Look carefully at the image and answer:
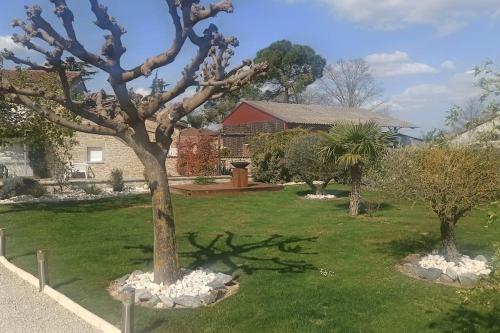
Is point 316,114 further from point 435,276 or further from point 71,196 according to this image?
point 435,276

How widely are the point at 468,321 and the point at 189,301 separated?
3564mm

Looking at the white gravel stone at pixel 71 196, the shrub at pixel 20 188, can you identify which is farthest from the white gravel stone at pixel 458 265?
the shrub at pixel 20 188

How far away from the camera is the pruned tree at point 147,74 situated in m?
6.56

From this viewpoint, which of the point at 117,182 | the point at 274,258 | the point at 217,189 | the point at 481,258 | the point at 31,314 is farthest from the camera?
the point at 117,182

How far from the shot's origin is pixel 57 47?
22.2 feet

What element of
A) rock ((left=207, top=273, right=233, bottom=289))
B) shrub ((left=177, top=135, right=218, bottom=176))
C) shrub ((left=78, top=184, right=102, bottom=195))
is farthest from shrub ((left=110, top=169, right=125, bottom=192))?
rock ((left=207, top=273, right=233, bottom=289))

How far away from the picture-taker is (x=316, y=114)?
4188cm

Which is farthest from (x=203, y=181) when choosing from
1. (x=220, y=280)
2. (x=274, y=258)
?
(x=220, y=280)

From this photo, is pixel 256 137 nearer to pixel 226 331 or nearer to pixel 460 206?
pixel 460 206

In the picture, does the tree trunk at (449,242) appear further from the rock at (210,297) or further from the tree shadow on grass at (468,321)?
the rock at (210,297)

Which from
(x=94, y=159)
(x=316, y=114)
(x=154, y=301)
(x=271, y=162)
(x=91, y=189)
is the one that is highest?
(x=316, y=114)

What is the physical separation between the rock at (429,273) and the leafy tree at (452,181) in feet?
2.22

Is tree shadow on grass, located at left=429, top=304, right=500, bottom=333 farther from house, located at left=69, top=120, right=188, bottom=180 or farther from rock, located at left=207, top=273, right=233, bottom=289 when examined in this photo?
house, located at left=69, top=120, right=188, bottom=180

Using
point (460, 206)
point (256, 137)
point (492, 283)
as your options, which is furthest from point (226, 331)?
point (256, 137)
